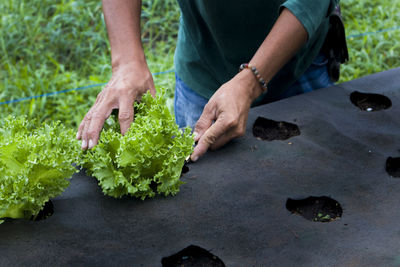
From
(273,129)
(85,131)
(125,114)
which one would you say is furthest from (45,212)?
(273,129)

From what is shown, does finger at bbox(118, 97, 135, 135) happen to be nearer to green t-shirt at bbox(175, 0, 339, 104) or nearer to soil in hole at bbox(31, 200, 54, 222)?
soil in hole at bbox(31, 200, 54, 222)

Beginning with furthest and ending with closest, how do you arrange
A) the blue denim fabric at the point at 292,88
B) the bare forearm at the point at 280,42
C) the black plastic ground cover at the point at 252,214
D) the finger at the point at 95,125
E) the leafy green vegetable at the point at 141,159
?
1. the blue denim fabric at the point at 292,88
2. the bare forearm at the point at 280,42
3. the finger at the point at 95,125
4. the leafy green vegetable at the point at 141,159
5. the black plastic ground cover at the point at 252,214

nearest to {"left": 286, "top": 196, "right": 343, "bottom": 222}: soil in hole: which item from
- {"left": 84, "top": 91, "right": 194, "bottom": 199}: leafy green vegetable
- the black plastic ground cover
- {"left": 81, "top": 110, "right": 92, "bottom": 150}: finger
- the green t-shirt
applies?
the black plastic ground cover

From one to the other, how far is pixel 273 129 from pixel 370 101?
0.55 meters

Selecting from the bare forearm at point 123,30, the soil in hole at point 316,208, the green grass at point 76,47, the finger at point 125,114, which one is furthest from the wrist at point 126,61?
the green grass at point 76,47

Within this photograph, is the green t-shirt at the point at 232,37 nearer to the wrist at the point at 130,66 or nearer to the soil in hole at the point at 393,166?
the wrist at the point at 130,66

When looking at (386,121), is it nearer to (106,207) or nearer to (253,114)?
(253,114)

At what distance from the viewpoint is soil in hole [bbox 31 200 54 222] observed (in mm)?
1627

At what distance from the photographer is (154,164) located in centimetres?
165

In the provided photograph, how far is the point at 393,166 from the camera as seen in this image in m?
1.87

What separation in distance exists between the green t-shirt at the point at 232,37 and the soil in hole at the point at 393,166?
613mm

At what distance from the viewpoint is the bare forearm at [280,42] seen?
1.89 metres

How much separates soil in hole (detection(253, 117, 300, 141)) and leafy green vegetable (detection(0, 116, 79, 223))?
84 cm

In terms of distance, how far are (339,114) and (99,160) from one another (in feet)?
3.78
